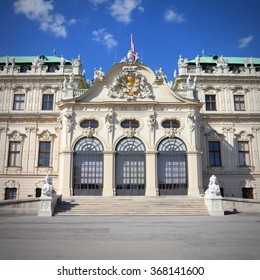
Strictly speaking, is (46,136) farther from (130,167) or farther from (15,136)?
(130,167)

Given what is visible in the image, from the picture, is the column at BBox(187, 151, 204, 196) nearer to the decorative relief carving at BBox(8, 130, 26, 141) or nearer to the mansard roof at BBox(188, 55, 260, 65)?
the mansard roof at BBox(188, 55, 260, 65)

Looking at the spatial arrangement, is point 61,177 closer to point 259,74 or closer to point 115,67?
point 115,67

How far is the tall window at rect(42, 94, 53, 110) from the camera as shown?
3241cm

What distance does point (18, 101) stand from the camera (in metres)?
32.4

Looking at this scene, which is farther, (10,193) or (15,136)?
(15,136)

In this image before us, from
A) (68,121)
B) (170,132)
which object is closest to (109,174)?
(68,121)

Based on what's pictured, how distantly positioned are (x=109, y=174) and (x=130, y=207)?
5728 millimetres

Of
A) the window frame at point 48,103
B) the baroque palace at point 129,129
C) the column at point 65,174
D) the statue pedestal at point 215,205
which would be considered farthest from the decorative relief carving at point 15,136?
the statue pedestal at point 215,205

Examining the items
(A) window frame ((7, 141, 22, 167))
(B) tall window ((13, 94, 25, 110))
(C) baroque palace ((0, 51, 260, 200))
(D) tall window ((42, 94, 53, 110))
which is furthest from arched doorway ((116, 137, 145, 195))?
(B) tall window ((13, 94, 25, 110))

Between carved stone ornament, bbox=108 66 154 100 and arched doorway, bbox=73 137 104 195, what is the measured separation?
5.52 meters

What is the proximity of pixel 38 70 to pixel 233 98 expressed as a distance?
2310 centimetres

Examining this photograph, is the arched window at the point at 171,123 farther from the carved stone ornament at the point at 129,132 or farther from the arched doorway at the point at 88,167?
the arched doorway at the point at 88,167

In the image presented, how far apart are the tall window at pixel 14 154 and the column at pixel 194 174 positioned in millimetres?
18189

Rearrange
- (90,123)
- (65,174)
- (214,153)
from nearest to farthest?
(65,174), (90,123), (214,153)
